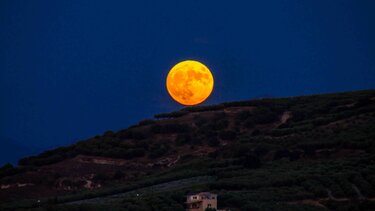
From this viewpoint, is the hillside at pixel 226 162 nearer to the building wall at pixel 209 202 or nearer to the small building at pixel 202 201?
the small building at pixel 202 201

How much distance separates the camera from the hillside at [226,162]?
65.4 m

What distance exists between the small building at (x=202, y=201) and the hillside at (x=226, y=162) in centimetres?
111

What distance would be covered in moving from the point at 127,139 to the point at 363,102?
25.7 meters

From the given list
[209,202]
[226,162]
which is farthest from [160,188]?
[209,202]

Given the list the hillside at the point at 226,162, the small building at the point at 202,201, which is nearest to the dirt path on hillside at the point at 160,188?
the hillside at the point at 226,162

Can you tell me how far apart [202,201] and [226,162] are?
20515 millimetres

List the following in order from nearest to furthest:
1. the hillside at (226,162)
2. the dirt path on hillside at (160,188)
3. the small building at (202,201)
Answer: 1. the small building at (202,201)
2. the hillside at (226,162)
3. the dirt path on hillside at (160,188)

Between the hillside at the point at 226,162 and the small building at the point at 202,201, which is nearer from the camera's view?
the small building at the point at 202,201

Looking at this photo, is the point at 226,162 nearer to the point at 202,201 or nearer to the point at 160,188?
the point at 160,188

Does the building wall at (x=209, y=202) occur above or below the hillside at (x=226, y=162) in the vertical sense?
below

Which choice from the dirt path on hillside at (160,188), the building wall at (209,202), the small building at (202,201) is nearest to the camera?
the building wall at (209,202)

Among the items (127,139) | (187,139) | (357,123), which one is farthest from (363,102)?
(127,139)

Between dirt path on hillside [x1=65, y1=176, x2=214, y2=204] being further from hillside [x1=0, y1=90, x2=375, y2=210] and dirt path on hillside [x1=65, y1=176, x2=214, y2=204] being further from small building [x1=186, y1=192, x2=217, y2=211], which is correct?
small building [x1=186, y1=192, x2=217, y2=211]

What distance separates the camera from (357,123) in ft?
290
